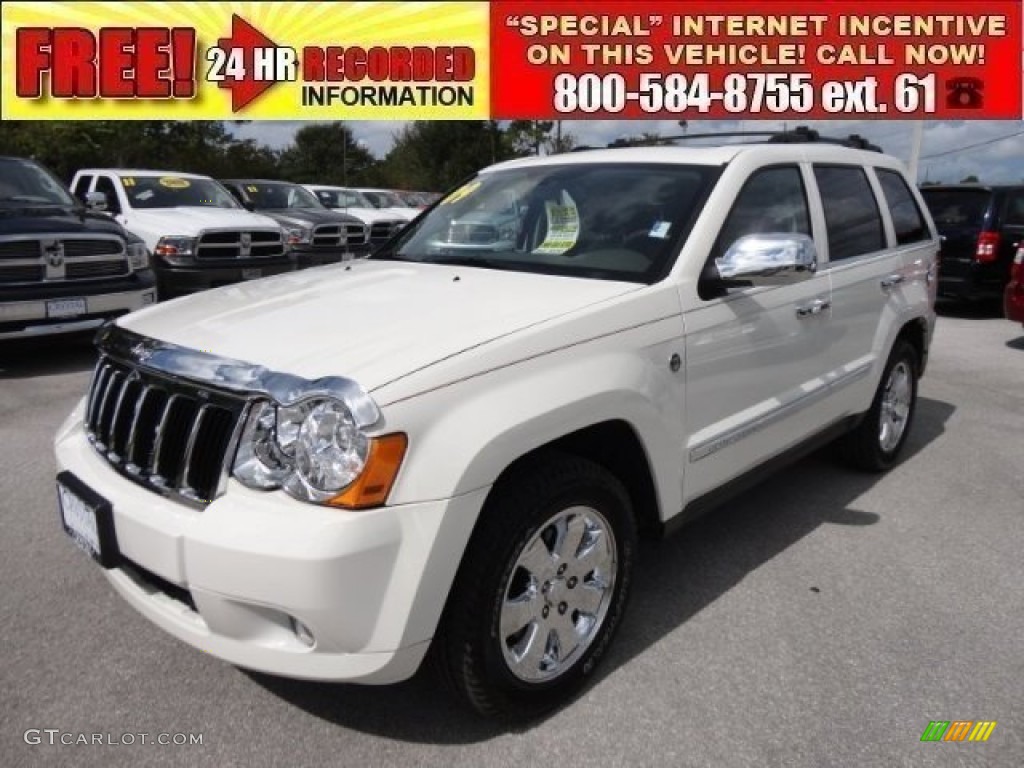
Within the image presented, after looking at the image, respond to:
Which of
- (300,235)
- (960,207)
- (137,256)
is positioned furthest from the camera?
(300,235)

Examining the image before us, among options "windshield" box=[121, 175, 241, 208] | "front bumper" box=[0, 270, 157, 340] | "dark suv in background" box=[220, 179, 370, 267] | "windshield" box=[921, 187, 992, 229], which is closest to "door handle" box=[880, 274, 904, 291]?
"front bumper" box=[0, 270, 157, 340]

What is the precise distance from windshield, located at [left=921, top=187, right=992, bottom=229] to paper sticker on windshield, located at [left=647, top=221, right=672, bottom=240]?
366 inches

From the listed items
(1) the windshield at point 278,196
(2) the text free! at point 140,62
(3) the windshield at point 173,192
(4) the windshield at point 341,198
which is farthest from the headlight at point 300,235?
(2) the text free! at point 140,62

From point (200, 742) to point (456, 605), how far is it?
2.89 ft

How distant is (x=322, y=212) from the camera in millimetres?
13695

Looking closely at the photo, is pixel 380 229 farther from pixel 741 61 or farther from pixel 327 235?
pixel 741 61

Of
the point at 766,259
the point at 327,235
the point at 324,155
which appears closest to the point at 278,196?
the point at 327,235

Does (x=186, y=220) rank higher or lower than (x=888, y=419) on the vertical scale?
higher

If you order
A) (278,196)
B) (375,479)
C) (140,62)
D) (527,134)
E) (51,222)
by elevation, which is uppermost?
(527,134)

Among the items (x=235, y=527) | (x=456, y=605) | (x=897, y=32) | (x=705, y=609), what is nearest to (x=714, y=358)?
(x=705, y=609)

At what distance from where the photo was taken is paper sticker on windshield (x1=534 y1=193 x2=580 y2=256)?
3.29 metres

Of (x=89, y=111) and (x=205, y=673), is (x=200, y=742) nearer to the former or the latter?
(x=205, y=673)

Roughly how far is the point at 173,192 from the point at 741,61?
10216 millimetres

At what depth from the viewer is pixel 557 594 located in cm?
256
